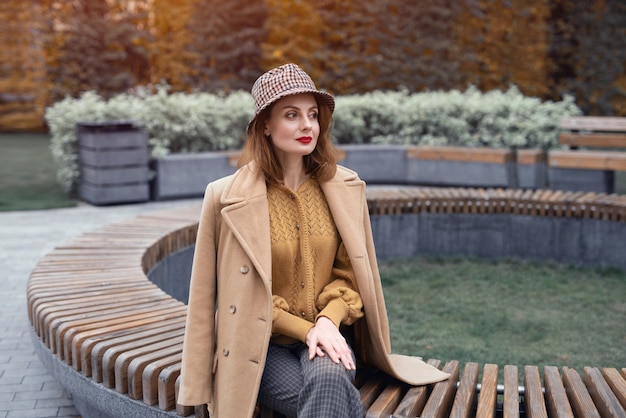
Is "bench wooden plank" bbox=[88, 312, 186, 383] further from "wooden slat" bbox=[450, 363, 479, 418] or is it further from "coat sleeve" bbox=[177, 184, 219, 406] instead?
"wooden slat" bbox=[450, 363, 479, 418]

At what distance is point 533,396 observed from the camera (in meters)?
3.14

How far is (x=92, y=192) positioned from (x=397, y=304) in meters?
5.29

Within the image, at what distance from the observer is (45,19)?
2153 centimetres

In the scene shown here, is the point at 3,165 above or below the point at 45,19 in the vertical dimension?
below

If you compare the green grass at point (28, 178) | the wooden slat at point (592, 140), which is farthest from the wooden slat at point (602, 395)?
the green grass at point (28, 178)

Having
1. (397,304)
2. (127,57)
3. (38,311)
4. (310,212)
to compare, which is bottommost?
(397,304)

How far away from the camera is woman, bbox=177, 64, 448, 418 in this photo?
281cm

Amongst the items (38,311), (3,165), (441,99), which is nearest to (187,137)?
(441,99)

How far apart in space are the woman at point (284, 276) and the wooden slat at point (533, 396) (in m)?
0.49

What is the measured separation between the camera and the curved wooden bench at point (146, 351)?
3.11 m

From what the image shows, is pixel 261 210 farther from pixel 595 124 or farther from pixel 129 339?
pixel 595 124

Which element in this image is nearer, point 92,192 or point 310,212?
point 310,212

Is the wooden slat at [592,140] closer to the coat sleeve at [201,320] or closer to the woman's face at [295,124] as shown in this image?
the woman's face at [295,124]

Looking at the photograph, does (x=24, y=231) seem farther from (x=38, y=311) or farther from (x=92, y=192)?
(x=38, y=311)
